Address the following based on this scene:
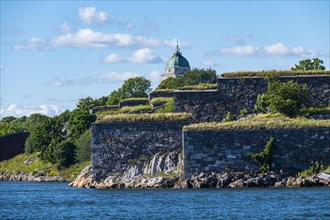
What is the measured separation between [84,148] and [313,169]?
1134 inches

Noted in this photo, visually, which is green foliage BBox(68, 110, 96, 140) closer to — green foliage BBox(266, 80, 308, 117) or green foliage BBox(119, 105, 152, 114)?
green foliage BBox(119, 105, 152, 114)

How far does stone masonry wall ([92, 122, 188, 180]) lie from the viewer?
6819cm

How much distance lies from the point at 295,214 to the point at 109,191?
66.8 ft

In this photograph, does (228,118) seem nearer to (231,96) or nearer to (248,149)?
(231,96)

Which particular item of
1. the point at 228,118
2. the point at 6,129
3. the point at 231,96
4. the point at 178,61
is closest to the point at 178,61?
the point at 178,61

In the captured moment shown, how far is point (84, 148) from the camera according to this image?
87.4m

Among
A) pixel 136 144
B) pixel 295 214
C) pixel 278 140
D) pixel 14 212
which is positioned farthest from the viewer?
pixel 136 144

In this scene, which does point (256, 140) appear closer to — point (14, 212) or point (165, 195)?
point (165, 195)

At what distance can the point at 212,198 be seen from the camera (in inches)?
2144

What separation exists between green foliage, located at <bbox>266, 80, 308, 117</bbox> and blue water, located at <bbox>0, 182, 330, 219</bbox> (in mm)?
8628

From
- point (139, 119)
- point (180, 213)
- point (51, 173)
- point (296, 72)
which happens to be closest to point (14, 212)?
point (180, 213)

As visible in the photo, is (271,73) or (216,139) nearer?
(216,139)

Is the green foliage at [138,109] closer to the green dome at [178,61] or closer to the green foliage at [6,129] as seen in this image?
the green foliage at [6,129]

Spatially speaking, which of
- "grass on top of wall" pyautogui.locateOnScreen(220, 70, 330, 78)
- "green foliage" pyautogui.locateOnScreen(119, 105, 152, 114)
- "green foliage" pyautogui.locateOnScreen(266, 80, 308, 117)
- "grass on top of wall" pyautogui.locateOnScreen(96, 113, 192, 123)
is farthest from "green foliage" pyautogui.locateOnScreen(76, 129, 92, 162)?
"green foliage" pyautogui.locateOnScreen(266, 80, 308, 117)
